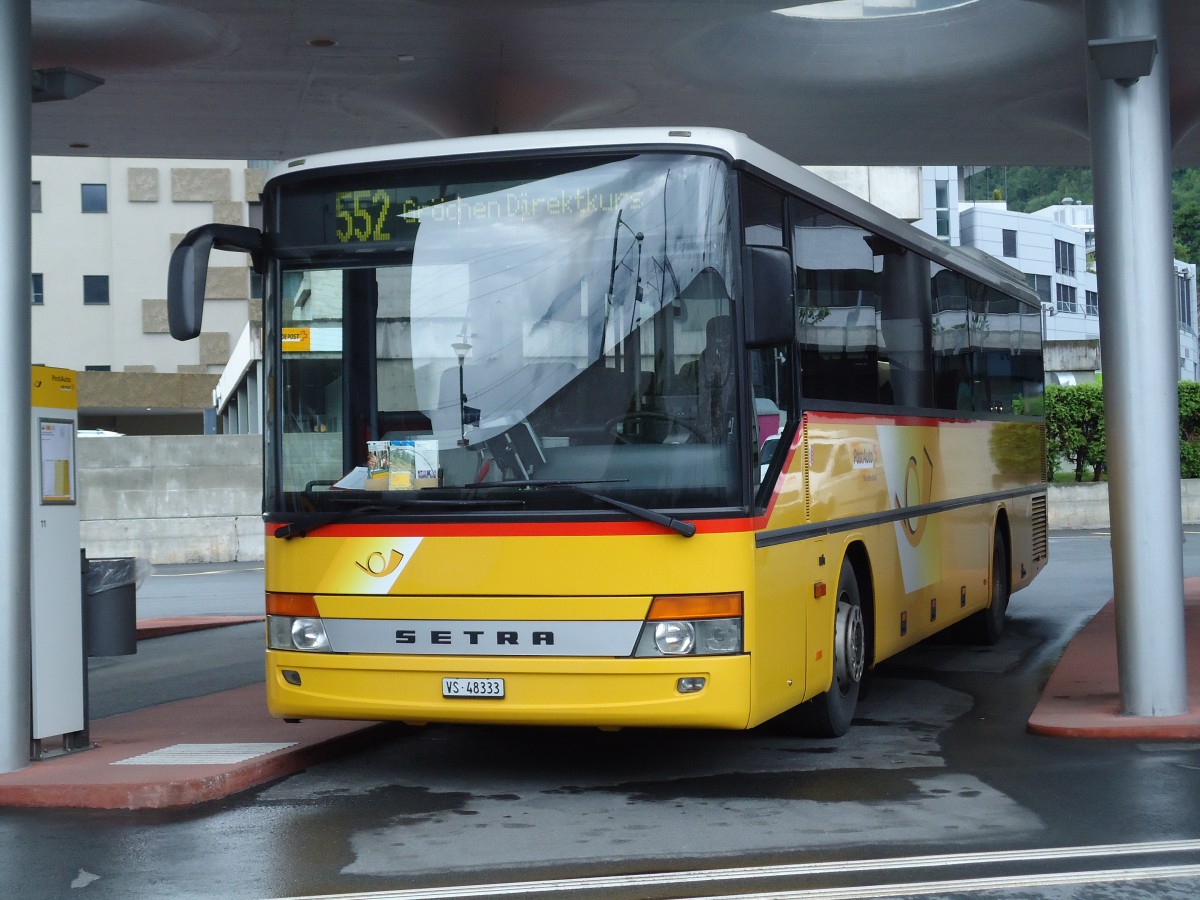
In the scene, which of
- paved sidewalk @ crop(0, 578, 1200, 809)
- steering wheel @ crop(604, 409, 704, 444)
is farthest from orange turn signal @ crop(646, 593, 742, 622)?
paved sidewalk @ crop(0, 578, 1200, 809)

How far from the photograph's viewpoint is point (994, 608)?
1453 cm

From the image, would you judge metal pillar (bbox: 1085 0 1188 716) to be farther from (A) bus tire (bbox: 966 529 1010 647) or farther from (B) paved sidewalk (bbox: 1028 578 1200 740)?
(A) bus tire (bbox: 966 529 1010 647)

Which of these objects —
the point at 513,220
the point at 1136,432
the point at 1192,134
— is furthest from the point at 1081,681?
the point at 1192,134

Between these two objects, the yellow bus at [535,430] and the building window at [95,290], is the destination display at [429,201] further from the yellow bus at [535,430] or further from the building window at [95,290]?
the building window at [95,290]

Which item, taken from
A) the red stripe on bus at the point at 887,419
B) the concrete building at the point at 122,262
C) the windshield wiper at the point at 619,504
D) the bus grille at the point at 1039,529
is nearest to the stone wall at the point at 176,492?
the bus grille at the point at 1039,529

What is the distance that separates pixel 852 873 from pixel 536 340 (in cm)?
283

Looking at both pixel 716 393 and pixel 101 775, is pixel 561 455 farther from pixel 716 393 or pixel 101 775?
pixel 101 775

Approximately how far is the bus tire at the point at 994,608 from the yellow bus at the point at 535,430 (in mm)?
6080

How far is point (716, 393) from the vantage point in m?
7.67

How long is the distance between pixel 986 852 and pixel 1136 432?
3.87 metres

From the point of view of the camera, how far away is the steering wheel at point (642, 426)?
25.1 feet

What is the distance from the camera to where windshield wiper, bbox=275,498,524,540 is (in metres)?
7.78

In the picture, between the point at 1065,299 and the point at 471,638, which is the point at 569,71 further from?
the point at 1065,299

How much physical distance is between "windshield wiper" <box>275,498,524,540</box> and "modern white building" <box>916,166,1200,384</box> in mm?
81705
